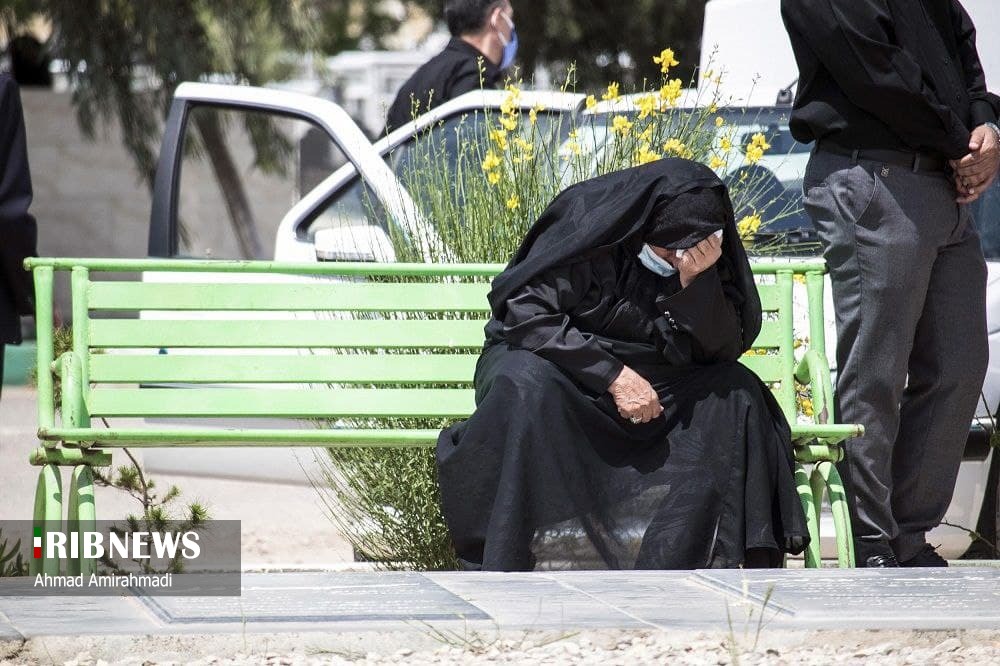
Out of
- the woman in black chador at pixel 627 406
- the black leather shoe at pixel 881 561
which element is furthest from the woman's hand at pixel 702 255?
the black leather shoe at pixel 881 561

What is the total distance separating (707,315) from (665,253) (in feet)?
0.74

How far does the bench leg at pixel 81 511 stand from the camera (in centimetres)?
387

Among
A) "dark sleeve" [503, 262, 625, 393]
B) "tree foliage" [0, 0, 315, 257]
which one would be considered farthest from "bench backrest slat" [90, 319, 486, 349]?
"tree foliage" [0, 0, 315, 257]

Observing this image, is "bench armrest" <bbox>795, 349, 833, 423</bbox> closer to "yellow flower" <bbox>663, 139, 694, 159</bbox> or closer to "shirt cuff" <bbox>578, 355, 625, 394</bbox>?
"shirt cuff" <bbox>578, 355, 625, 394</bbox>

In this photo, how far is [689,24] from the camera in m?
12.9

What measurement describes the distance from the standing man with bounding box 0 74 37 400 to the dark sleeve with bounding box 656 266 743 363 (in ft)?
5.78

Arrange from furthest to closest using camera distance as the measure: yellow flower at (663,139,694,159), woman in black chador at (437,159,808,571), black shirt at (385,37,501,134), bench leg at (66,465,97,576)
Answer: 1. black shirt at (385,37,501,134)
2. yellow flower at (663,139,694,159)
3. woman in black chador at (437,159,808,571)
4. bench leg at (66,465,97,576)

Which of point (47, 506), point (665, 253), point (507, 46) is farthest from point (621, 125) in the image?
point (507, 46)

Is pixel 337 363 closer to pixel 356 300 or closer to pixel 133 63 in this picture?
pixel 356 300

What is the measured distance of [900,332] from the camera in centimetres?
425

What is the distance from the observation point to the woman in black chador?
398cm

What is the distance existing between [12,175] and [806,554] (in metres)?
2.38

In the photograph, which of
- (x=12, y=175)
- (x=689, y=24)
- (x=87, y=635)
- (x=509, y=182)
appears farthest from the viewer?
(x=689, y=24)

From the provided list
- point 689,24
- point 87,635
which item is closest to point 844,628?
point 87,635
